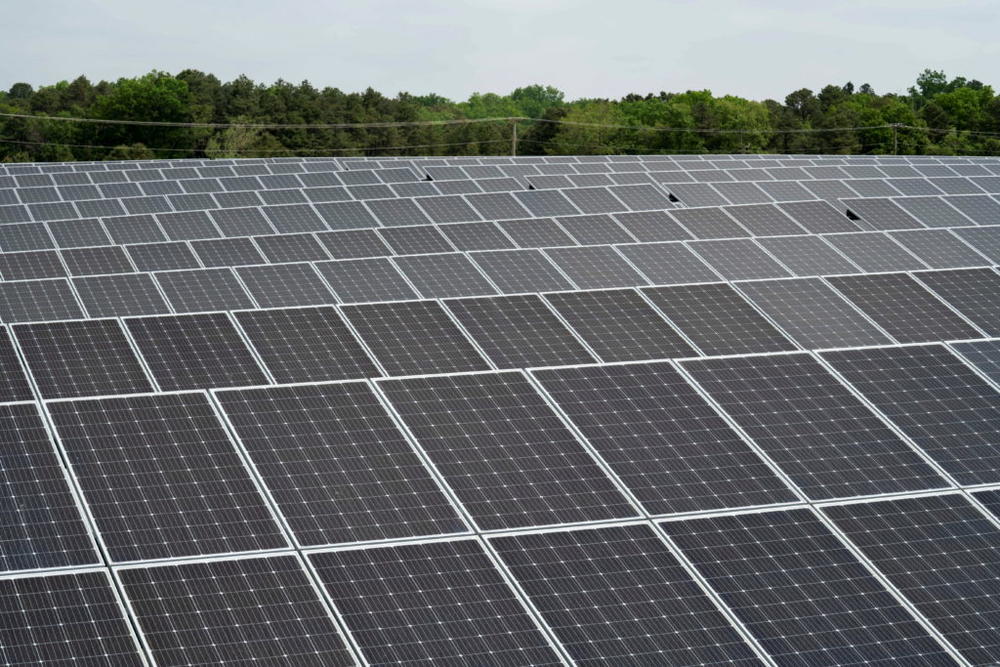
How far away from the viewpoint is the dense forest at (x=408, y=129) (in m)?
122

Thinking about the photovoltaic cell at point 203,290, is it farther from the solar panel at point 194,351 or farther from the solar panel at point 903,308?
the solar panel at point 903,308

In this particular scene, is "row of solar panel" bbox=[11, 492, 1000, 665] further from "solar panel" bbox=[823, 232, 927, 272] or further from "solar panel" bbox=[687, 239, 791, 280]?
"solar panel" bbox=[823, 232, 927, 272]

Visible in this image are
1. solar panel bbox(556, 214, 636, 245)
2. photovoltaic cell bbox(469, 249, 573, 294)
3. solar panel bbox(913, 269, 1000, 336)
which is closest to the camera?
solar panel bbox(913, 269, 1000, 336)

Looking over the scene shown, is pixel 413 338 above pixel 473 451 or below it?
above

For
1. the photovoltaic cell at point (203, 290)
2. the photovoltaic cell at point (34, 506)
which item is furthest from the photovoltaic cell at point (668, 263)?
the photovoltaic cell at point (34, 506)

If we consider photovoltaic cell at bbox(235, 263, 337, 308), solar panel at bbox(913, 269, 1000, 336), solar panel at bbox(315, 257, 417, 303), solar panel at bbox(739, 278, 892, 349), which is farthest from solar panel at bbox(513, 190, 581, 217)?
solar panel at bbox(913, 269, 1000, 336)

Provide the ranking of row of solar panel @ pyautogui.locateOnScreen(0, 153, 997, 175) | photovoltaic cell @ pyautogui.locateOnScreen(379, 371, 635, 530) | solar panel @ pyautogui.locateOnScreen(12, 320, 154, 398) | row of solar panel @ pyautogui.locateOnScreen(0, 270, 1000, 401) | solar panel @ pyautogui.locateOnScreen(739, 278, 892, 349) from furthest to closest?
row of solar panel @ pyautogui.locateOnScreen(0, 153, 997, 175), solar panel @ pyautogui.locateOnScreen(739, 278, 892, 349), row of solar panel @ pyautogui.locateOnScreen(0, 270, 1000, 401), solar panel @ pyautogui.locateOnScreen(12, 320, 154, 398), photovoltaic cell @ pyautogui.locateOnScreen(379, 371, 635, 530)

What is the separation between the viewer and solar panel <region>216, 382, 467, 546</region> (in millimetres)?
17531

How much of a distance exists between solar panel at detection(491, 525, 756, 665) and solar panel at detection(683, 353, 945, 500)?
3.43 meters

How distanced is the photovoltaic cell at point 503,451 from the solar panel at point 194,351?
2.97 meters

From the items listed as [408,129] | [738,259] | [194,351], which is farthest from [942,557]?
[408,129]

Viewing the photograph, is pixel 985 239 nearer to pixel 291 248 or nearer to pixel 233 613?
pixel 291 248

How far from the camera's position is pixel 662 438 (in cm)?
2017

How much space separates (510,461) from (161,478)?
5129 mm
